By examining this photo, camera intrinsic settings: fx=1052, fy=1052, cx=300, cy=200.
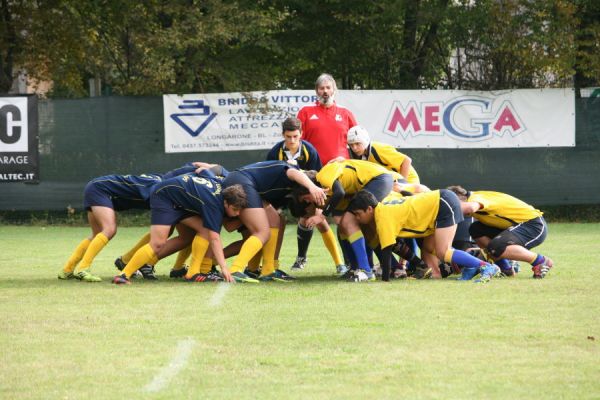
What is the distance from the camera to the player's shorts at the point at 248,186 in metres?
9.77

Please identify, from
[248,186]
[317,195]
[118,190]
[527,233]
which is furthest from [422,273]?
[118,190]

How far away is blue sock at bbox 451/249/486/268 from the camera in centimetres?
960

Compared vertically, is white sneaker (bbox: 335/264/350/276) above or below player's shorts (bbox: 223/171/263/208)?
below

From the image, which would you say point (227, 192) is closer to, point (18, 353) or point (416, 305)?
point (416, 305)

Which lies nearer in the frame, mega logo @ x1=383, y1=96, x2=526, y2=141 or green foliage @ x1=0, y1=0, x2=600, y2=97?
mega logo @ x1=383, y1=96, x2=526, y2=141

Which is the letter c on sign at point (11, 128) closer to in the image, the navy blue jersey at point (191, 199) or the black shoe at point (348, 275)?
the navy blue jersey at point (191, 199)

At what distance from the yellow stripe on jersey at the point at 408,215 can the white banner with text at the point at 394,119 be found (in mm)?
8602

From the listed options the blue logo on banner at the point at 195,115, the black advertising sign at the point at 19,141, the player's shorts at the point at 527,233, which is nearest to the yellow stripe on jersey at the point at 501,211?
the player's shorts at the point at 527,233

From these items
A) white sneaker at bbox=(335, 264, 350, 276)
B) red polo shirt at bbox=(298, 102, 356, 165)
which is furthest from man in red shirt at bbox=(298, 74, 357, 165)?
white sneaker at bbox=(335, 264, 350, 276)

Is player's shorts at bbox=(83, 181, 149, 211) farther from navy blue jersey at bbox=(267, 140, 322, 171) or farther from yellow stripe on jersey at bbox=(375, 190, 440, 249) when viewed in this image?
yellow stripe on jersey at bbox=(375, 190, 440, 249)

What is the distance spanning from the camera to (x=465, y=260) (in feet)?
31.6

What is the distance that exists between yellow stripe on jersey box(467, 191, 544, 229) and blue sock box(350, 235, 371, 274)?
3.94 ft

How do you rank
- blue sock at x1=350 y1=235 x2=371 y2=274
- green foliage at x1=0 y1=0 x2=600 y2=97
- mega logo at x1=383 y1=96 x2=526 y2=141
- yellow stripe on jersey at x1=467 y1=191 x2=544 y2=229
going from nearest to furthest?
blue sock at x1=350 y1=235 x2=371 y2=274
yellow stripe on jersey at x1=467 y1=191 x2=544 y2=229
mega logo at x1=383 y1=96 x2=526 y2=141
green foliage at x1=0 y1=0 x2=600 y2=97

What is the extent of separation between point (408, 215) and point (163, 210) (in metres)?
2.28
